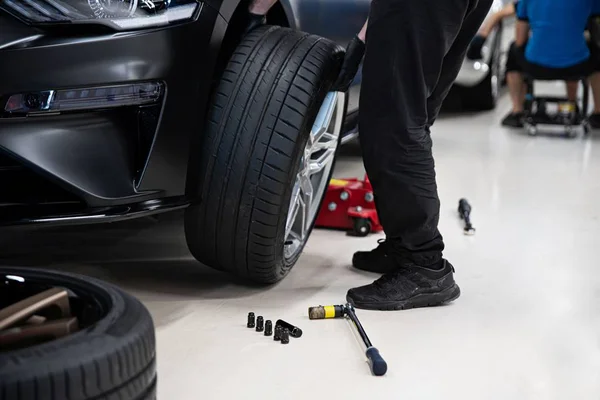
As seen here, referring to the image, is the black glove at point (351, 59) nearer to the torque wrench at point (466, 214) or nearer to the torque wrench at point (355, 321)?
the torque wrench at point (355, 321)

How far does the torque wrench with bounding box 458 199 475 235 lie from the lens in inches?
144

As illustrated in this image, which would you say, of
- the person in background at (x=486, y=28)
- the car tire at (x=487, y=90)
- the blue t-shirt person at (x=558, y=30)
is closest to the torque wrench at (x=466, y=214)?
the person in background at (x=486, y=28)

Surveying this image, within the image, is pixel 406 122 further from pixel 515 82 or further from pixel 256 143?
pixel 515 82

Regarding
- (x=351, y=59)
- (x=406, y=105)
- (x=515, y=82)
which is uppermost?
(x=351, y=59)

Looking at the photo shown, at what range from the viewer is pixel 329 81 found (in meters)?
2.69

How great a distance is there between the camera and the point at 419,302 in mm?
2762

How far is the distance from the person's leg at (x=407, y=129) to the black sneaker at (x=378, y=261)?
22 cm

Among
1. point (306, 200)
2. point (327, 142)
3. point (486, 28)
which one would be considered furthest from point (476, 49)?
point (306, 200)

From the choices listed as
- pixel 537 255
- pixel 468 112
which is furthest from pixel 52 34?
pixel 468 112

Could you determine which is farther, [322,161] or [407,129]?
[322,161]

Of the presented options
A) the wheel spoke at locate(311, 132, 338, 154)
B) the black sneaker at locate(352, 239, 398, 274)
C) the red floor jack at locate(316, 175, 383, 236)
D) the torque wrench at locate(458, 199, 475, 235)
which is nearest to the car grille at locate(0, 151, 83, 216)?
the wheel spoke at locate(311, 132, 338, 154)

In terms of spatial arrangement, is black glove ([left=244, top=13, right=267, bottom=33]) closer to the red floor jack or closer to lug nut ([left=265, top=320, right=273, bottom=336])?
lug nut ([left=265, top=320, right=273, bottom=336])

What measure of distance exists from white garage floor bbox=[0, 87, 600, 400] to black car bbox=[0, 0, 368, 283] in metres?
0.20

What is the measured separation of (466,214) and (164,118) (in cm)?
184
